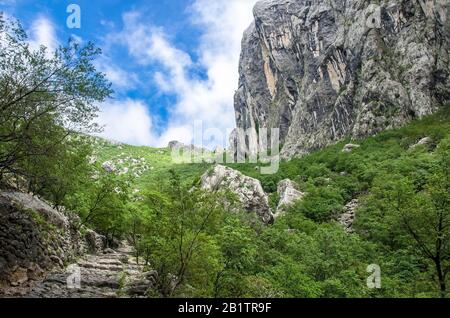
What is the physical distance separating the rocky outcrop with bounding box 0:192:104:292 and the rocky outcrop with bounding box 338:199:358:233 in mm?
33696

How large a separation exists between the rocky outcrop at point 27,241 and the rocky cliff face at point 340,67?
7713cm

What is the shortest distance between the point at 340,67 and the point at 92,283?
9651cm

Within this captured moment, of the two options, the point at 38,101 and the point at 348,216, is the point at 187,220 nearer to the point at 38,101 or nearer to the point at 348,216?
the point at 38,101

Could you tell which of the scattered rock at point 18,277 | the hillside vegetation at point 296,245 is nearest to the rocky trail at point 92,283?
the scattered rock at point 18,277

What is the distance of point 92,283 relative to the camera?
18484 millimetres

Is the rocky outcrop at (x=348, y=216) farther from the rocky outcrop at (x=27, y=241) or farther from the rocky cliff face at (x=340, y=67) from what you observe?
the rocky cliff face at (x=340, y=67)

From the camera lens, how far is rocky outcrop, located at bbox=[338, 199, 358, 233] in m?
49.9

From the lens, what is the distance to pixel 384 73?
89.1m

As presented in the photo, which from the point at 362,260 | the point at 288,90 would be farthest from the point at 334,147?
the point at 362,260

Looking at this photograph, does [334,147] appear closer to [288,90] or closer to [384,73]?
[384,73]

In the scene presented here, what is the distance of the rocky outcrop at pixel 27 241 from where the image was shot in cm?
1673

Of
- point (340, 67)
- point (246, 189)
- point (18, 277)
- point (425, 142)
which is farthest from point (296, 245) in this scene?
point (340, 67)

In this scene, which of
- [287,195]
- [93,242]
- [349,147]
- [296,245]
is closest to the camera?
[93,242]

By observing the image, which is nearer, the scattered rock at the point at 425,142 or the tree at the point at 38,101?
the tree at the point at 38,101
